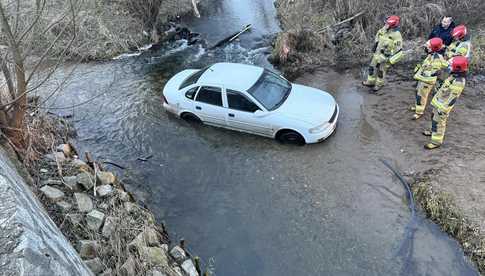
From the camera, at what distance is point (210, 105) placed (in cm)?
995

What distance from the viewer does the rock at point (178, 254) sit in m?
6.84

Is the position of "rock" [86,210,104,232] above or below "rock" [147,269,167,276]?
above

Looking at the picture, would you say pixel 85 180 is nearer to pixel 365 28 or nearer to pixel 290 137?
pixel 290 137

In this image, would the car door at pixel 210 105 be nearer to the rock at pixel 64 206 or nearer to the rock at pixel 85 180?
the rock at pixel 85 180

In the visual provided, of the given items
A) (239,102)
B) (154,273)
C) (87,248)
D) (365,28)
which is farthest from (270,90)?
(365,28)

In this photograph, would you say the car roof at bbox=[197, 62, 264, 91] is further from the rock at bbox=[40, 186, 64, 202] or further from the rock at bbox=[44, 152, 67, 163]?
the rock at bbox=[40, 186, 64, 202]

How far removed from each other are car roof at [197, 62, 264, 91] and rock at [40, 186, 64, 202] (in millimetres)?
4461

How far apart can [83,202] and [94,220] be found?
536 mm

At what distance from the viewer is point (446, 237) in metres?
7.20

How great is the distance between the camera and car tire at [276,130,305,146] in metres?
9.34

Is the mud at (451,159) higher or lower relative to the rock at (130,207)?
lower

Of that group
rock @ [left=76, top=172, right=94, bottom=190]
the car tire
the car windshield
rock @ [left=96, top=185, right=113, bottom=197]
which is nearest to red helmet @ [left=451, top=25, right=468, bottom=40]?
the car windshield

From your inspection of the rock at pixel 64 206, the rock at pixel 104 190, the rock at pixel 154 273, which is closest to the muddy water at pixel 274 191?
the rock at pixel 104 190

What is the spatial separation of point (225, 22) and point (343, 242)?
13.9 metres
